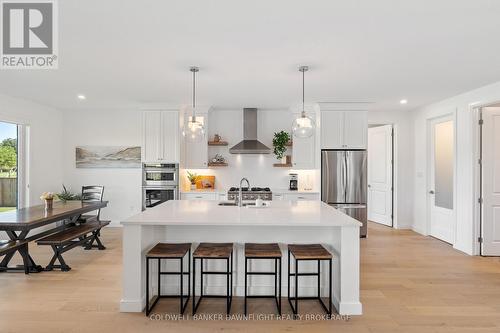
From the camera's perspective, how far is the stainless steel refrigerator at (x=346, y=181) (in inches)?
224

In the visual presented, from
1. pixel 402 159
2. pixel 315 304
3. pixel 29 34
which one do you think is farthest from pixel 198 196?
pixel 402 159

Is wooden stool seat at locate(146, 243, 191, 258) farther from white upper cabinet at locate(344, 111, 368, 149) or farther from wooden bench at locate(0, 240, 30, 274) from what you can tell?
white upper cabinet at locate(344, 111, 368, 149)

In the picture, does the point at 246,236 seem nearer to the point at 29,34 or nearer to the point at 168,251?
the point at 168,251

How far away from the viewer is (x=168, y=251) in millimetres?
2816

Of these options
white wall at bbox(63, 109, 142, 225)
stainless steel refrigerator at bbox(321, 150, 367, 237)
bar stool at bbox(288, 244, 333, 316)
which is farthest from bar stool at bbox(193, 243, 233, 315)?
white wall at bbox(63, 109, 142, 225)

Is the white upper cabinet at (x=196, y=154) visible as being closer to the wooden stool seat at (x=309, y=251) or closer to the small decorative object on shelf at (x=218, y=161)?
the small decorative object on shelf at (x=218, y=161)

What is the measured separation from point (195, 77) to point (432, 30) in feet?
9.15

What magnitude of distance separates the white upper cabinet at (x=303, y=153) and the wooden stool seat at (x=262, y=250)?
3.28 m

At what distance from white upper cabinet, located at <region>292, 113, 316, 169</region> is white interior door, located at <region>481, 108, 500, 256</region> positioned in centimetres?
277

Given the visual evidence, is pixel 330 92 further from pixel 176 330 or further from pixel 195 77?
pixel 176 330

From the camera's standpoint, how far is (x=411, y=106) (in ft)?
19.8

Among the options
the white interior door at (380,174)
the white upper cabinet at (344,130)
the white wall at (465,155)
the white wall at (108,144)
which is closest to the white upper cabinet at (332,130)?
the white upper cabinet at (344,130)

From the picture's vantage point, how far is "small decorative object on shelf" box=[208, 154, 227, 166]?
634cm

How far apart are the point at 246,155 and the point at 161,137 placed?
1.81m
